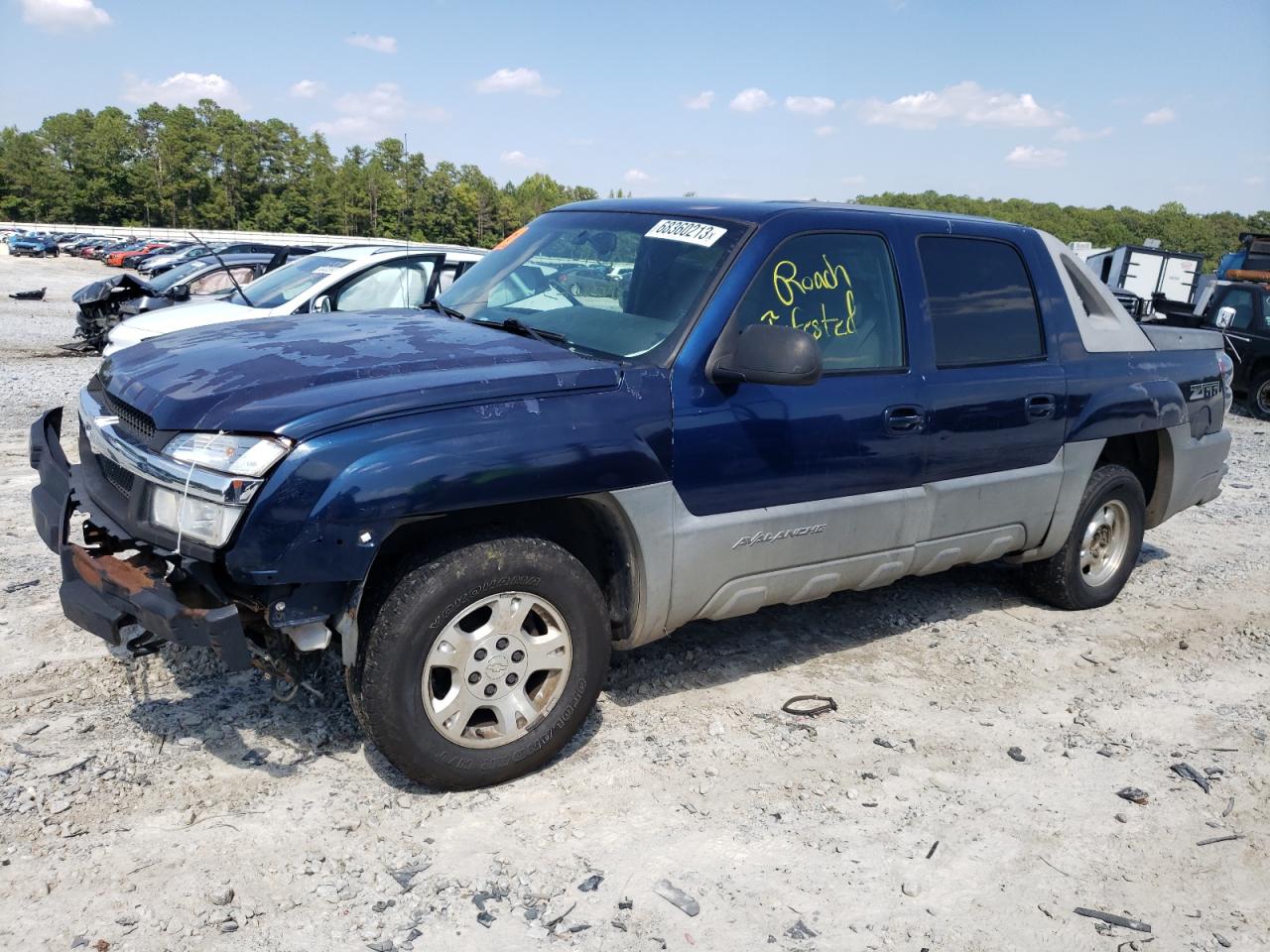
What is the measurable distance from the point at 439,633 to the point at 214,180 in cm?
10700

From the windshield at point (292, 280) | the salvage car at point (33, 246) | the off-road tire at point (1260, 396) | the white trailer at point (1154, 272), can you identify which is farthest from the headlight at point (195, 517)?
the salvage car at point (33, 246)

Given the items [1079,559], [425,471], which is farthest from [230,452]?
[1079,559]

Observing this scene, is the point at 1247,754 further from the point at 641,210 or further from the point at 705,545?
the point at 641,210

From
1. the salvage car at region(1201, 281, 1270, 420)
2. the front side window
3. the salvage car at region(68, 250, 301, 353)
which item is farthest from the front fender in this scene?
the salvage car at region(1201, 281, 1270, 420)

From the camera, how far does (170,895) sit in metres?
2.77

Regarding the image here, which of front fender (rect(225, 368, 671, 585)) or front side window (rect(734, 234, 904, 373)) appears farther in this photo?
front side window (rect(734, 234, 904, 373))

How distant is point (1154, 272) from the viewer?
19.2 m

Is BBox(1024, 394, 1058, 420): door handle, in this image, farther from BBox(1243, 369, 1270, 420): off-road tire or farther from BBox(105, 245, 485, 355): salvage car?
BBox(1243, 369, 1270, 420): off-road tire

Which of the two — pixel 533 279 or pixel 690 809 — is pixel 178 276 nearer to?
pixel 533 279

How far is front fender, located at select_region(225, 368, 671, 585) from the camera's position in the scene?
287cm

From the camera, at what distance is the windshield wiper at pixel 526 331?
3.83m

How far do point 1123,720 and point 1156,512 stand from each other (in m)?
1.95

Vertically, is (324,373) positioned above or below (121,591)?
above

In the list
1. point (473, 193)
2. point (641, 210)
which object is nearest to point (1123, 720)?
point (641, 210)
